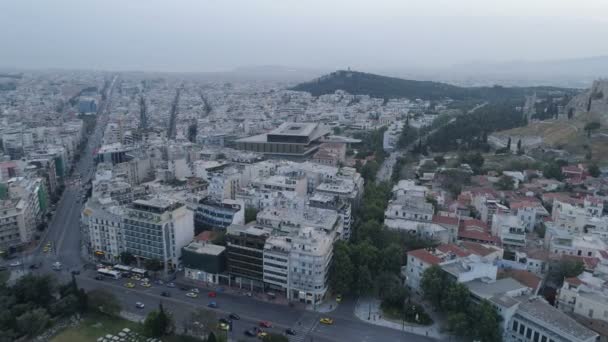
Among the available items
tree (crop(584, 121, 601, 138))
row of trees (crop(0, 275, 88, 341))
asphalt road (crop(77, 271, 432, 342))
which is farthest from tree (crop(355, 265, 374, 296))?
tree (crop(584, 121, 601, 138))

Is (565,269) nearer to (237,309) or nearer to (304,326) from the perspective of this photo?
(304,326)

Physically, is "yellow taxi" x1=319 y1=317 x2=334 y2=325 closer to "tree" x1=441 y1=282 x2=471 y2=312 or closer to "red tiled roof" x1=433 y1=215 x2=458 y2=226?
"tree" x1=441 y1=282 x2=471 y2=312

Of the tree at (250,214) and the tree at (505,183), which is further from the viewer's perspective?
the tree at (505,183)

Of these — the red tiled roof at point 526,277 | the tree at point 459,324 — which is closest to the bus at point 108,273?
the tree at point 459,324

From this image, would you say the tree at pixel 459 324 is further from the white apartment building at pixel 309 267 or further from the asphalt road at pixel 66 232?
the asphalt road at pixel 66 232

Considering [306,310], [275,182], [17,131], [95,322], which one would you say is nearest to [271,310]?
[306,310]
